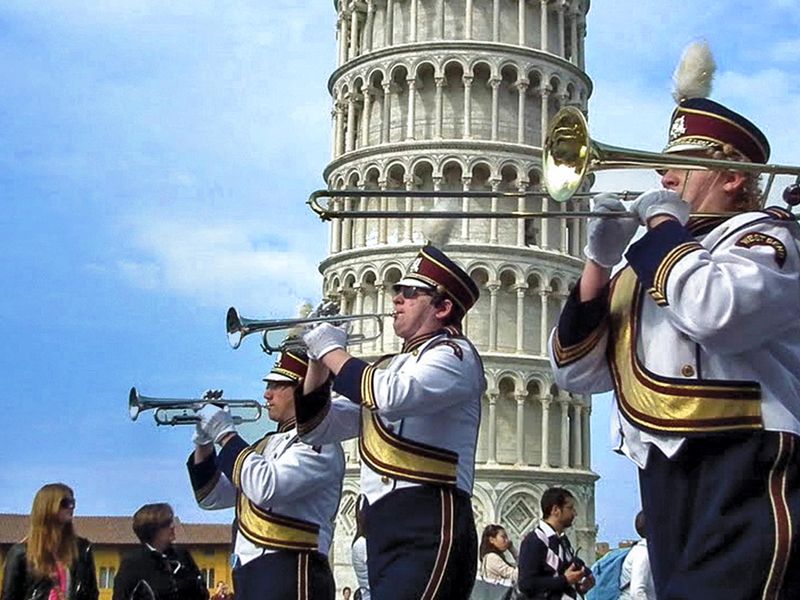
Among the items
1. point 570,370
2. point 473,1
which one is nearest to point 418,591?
point 570,370

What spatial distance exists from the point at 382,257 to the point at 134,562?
35240mm

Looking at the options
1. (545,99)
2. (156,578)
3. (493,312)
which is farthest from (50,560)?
(545,99)

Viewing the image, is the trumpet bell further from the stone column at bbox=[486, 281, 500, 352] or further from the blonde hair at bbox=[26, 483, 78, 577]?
the stone column at bbox=[486, 281, 500, 352]

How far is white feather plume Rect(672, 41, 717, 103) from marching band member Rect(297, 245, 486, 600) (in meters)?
1.75

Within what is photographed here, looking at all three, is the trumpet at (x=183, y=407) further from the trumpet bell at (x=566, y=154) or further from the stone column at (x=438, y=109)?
the stone column at (x=438, y=109)

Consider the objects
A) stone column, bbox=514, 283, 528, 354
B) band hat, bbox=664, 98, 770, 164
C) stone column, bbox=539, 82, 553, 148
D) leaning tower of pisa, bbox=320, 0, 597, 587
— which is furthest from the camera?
stone column, bbox=539, 82, 553, 148

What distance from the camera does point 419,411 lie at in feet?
17.5

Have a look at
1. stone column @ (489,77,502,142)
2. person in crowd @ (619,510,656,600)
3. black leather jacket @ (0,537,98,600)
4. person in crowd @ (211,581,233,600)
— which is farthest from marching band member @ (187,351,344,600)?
stone column @ (489,77,502,142)

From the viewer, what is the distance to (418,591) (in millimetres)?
5402

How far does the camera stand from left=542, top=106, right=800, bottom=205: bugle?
362 centimetres

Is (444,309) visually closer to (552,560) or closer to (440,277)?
(440,277)

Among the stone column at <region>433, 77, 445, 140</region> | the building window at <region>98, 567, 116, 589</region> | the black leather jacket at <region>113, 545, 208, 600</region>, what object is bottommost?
the black leather jacket at <region>113, 545, 208, 600</region>

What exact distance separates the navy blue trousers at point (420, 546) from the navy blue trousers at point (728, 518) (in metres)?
2.02

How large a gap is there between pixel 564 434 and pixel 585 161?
41.2 m
